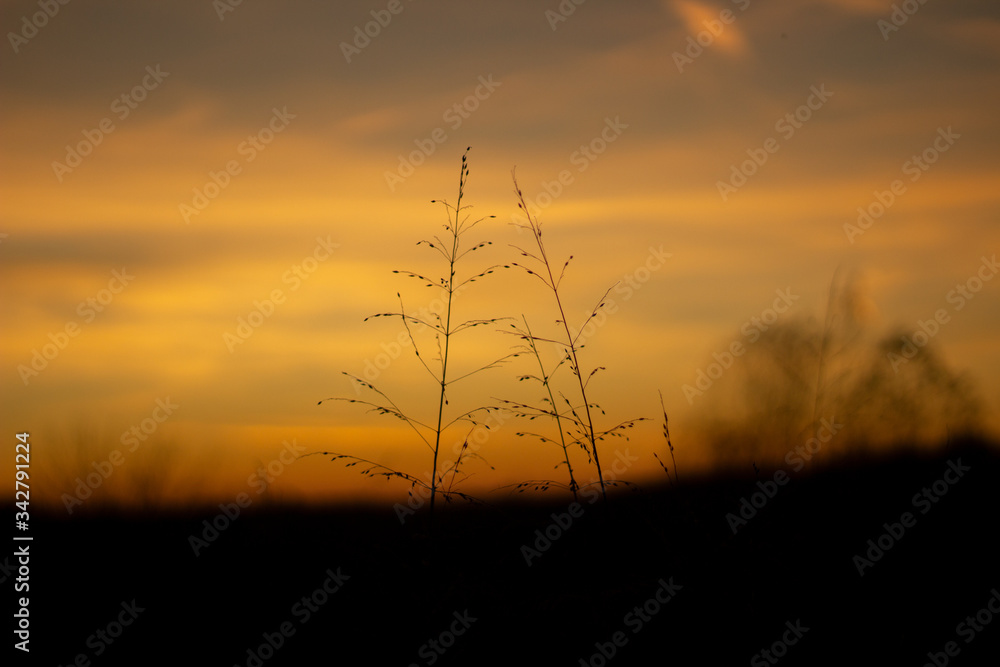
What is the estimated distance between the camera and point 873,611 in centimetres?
396

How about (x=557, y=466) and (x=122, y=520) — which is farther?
(x=122, y=520)

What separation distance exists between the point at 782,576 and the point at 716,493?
1.22 metres

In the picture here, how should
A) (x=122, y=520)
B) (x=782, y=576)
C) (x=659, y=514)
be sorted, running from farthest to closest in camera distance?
(x=122, y=520) < (x=659, y=514) < (x=782, y=576)

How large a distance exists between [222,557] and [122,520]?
43.1 inches

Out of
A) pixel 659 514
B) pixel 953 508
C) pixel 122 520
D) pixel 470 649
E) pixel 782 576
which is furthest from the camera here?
pixel 122 520

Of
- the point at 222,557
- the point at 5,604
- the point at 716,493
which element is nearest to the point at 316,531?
the point at 222,557

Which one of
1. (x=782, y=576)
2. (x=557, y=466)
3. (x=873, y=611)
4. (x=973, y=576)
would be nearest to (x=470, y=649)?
(x=557, y=466)

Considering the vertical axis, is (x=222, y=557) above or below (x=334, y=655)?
above

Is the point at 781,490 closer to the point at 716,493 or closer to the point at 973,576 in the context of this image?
the point at 716,493

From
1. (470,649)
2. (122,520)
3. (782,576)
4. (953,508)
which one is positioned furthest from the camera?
(122,520)

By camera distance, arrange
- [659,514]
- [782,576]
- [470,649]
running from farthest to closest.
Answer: [659,514], [782,576], [470,649]

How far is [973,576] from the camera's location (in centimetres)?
428

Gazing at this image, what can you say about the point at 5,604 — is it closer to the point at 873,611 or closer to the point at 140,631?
the point at 140,631

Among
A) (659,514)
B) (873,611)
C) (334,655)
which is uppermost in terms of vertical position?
(659,514)
